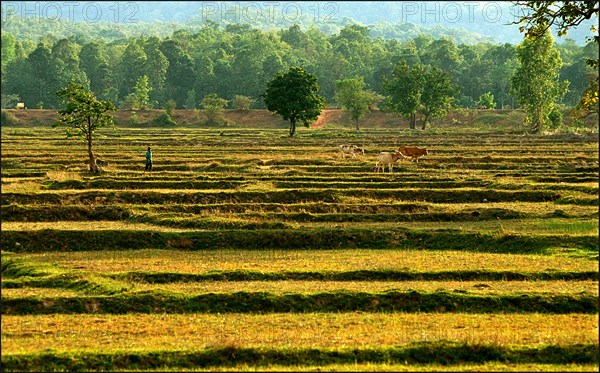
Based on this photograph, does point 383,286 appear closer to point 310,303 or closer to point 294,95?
point 310,303

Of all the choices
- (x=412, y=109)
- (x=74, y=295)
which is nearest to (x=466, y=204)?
(x=74, y=295)

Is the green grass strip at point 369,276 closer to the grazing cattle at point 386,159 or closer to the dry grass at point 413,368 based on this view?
the dry grass at point 413,368

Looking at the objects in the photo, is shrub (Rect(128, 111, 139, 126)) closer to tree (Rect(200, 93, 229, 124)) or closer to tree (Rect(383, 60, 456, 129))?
tree (Rect(200, 93, 229, 124))

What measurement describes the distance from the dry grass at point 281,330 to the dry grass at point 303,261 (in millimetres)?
4070

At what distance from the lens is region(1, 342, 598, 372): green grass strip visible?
13.4 meters

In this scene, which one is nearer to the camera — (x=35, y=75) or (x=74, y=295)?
(x=74, y=295)

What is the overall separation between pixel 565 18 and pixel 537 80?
6410 cm

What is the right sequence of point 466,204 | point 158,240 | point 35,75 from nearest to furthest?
point 158,240, point 466,204, point 35,75

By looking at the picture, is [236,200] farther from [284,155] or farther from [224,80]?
[224,80]

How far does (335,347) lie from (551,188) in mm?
23828

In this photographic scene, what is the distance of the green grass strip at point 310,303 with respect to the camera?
17.5 meters

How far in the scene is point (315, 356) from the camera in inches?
542

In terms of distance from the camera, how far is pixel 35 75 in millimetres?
120938

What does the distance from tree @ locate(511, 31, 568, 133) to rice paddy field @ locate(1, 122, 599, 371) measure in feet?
143
